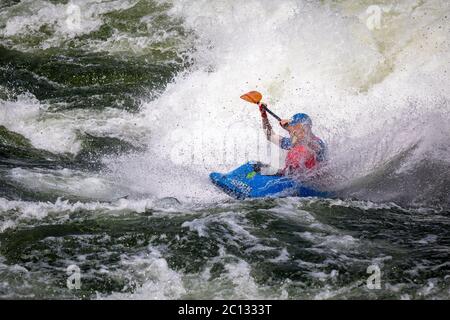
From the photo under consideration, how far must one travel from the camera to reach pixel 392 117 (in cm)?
907

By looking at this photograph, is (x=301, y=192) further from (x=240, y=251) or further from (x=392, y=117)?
(x=392, y=117)

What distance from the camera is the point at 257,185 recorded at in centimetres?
745

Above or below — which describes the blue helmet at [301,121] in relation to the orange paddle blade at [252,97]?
below

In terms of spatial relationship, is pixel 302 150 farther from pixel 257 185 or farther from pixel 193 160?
pixel 193 160

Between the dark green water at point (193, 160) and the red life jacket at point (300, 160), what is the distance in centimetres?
35

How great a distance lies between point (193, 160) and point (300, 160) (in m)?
2.10

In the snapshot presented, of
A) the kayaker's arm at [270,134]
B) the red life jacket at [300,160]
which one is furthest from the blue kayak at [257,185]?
the kayaker's arm at [270,134]

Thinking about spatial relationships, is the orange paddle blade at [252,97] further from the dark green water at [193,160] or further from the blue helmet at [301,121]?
the dark green water at [193,160]

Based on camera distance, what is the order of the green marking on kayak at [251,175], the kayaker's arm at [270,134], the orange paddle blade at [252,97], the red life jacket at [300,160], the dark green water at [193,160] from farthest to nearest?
1. the orange paddle blade at [252,97]
2. the kayaker's arm at [270,134]
3. the green marking on kayak at [251,175]
4. the red life jacket at [300,160]
5. the dark green water at [193,160]

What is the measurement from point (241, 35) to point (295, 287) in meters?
7.02

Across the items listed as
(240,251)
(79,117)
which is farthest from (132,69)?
(240,251)

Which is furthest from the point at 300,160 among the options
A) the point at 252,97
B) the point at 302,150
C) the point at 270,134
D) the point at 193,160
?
the point at 193,160

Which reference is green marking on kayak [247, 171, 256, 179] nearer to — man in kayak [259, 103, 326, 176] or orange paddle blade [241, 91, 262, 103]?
man in kayak [259, 103, 326, 176]

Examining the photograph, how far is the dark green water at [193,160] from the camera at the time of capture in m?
5.37
